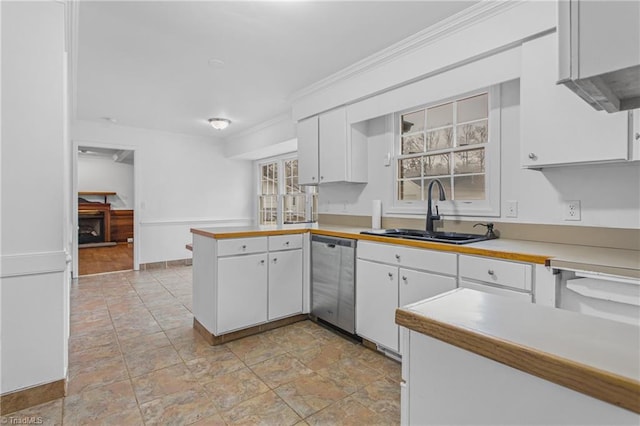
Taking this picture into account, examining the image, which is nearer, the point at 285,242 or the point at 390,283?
the point at 390,283

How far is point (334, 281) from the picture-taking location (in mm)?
2918

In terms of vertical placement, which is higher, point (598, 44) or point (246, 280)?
point (598, 44)

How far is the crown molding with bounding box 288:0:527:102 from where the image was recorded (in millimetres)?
2162

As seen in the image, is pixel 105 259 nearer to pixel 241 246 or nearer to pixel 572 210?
pixel 241 246

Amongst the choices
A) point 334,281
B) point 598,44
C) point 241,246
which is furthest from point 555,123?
point 241,246

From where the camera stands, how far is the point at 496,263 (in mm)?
1817

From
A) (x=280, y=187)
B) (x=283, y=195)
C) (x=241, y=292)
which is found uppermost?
(x=280, y=187)

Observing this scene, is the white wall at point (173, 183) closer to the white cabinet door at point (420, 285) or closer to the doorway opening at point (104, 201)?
the doorway opening at point (104, 201)

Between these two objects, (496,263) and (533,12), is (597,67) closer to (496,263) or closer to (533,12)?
(496,263)

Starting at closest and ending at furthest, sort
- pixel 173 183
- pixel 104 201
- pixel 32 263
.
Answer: pixel 32 263 → pixel 173 183 → pixel 104 201

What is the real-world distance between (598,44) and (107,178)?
1125 cm

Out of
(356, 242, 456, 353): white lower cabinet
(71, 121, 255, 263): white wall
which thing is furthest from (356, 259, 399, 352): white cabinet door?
(71, 121, 255, 263): white wall

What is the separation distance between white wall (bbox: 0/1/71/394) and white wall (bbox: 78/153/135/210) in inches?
340

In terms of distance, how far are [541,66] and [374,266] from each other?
1.65m
